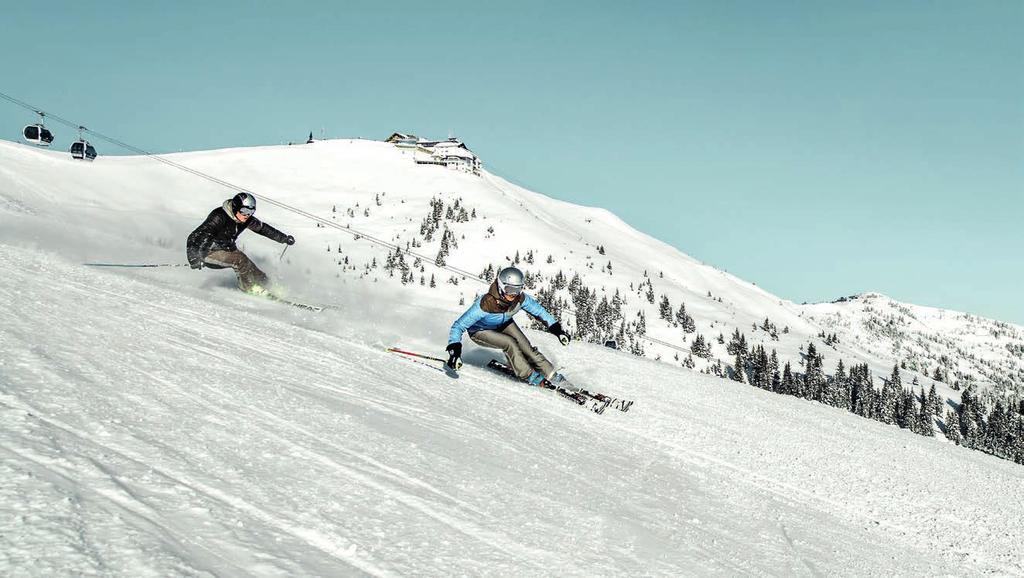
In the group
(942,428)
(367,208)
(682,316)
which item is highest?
(367,208)

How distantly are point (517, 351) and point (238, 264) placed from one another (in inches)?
300

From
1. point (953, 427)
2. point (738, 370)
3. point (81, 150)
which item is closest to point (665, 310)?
point (738, 370)

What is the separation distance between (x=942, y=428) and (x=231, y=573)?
15264cm

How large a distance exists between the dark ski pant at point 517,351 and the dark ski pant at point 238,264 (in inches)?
257

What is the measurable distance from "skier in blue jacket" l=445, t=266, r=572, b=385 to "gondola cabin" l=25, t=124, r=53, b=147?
84.5ft

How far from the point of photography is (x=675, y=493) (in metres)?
6.77

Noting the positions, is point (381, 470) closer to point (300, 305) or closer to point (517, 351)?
point (517, 351)

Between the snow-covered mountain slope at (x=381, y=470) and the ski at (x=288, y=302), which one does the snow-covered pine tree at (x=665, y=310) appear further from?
the ski at (x=288, y=302)

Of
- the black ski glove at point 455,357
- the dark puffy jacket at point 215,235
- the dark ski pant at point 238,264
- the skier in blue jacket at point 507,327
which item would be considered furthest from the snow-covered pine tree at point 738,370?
the black ski glove at point 455,357

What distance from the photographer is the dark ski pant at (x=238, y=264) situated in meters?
14.7

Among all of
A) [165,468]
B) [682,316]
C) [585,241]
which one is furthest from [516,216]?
[165,468]

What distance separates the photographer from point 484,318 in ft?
38.5

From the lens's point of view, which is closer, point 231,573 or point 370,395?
point 231,573

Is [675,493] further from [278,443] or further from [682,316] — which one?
[682,316]
